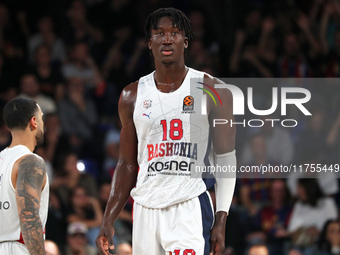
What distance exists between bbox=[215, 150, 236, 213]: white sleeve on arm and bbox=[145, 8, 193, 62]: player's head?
2.89ft

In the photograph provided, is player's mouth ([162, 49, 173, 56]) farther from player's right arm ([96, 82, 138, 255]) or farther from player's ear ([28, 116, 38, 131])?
player's ear ([28, 116, 38, 131])

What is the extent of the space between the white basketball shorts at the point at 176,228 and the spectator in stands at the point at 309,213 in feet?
14.3

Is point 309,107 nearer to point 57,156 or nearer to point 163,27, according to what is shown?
point 57,156

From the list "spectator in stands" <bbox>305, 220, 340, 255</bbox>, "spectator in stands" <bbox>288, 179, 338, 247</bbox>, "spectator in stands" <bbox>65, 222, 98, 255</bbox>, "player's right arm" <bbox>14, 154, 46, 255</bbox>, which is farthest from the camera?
"spectator in stands" <bbox>288, 179, 338, 247</bbox>

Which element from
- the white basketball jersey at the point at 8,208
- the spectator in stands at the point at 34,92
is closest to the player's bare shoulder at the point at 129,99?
the white basketball jersey at the point at 8,208

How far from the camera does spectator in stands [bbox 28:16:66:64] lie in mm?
11961

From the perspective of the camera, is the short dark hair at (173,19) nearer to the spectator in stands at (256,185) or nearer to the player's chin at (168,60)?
the player's chin at (168,60)

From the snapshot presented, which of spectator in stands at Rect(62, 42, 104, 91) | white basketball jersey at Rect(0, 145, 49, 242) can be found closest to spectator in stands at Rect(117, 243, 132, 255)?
white basketball jersey at Rect(0, 145, 49, 242)

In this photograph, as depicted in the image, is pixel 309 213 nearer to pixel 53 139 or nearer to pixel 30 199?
pixel 53 139

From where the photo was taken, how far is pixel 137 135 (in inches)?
227

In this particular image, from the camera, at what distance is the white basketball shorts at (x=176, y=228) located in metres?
5.32

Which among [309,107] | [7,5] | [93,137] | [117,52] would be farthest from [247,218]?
[7,5]

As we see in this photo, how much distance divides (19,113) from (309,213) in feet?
17.6

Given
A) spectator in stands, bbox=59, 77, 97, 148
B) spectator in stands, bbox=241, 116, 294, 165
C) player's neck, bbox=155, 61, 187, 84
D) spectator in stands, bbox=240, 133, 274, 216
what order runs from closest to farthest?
player's neck, bbox=155, 61, 187, 84 < spectator in stands, bbox=240, 133, 274, 216 < spectator in stands, bbox=241, 116, 294, 165 < spectator in stands, bbox=59, 77, 97, 148
